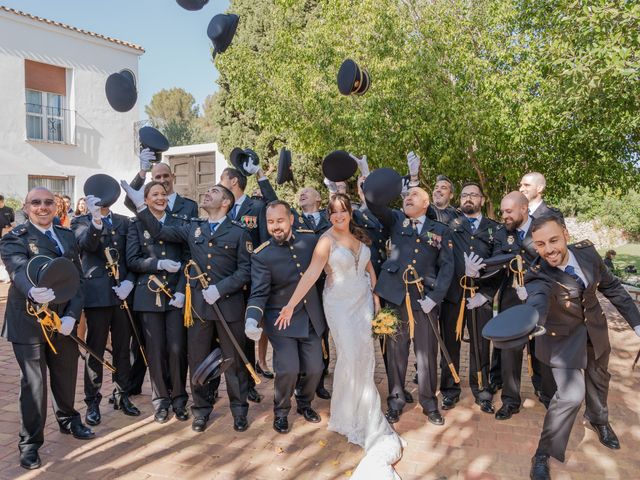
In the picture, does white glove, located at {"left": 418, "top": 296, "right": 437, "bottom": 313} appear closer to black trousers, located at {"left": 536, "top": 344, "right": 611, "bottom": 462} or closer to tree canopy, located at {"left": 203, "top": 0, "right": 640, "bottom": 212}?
black trousers, located at {"left": 536, "top": 344, "right": 611, "bottom": 462}

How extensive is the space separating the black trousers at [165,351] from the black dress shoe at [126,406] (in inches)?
9.2

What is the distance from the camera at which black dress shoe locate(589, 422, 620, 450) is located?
4355 millimetres

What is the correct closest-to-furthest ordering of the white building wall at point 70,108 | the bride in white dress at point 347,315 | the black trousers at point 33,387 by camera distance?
the black trousers at point 33,387, the bride in white dress at point 347,315, the white building wall at point 70,108

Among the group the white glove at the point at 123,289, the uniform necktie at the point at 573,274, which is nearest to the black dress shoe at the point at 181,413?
the white glove at the point at 123,289

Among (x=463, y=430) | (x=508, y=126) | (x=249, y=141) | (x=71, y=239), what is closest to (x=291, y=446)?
(x=463, y=430)

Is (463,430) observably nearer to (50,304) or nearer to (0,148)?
(50,304)

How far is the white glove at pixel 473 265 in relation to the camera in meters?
5.03

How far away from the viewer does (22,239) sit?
13.2 ft

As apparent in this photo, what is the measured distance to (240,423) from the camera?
472 cm

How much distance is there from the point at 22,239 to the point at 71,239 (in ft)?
1.21

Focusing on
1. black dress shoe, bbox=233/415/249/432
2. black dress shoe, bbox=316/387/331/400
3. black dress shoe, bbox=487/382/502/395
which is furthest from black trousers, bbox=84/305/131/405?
black dress shoe, bbox=487/382/502/395

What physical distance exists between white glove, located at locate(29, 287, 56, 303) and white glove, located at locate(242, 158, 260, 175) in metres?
2.66

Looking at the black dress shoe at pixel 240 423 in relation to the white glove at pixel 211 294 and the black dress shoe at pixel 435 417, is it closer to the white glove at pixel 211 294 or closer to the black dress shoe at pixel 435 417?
the white glove at pixel 211 294

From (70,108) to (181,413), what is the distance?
1636cm
